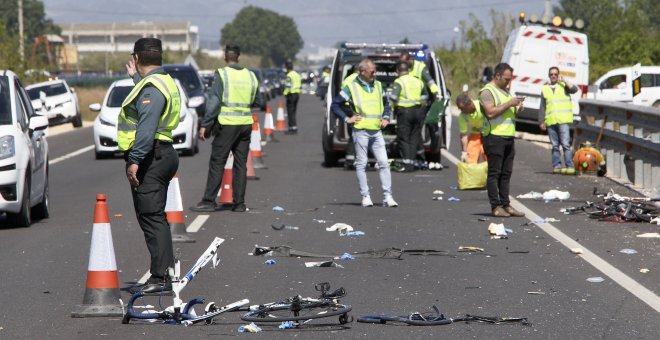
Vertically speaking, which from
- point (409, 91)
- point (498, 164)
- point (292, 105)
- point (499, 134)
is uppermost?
point (409, 91)

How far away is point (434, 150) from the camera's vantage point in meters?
22.6

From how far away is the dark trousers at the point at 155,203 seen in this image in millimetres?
9781

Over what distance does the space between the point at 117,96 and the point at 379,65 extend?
5868 millimetres

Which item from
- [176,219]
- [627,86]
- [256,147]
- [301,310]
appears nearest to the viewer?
[301,310]

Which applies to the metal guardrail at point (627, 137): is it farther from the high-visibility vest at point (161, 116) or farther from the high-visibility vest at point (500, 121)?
the high-visibility vest at point (161, 116)

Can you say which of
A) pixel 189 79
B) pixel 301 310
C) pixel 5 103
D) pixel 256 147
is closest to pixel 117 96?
pixel 256 147

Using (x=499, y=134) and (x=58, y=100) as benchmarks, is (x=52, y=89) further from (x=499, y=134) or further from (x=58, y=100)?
(x=499, y=134)

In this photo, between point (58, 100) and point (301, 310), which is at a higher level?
point (301, 310)

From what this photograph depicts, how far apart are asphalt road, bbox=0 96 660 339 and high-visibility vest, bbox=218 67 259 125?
44.3 inches

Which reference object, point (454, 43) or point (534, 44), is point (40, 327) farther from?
point (454, 43)

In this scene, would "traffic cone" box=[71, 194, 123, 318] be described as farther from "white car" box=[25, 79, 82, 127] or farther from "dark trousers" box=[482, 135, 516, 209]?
"white car" box=[25, 79, 82, 127]

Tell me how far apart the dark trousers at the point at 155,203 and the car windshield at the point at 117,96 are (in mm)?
16039

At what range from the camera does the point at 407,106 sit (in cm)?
2117

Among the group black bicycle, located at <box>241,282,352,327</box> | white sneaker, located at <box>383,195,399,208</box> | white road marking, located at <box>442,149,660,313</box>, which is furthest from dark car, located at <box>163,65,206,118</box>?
black bicycle, located at <box>241,282,352,327</box>
